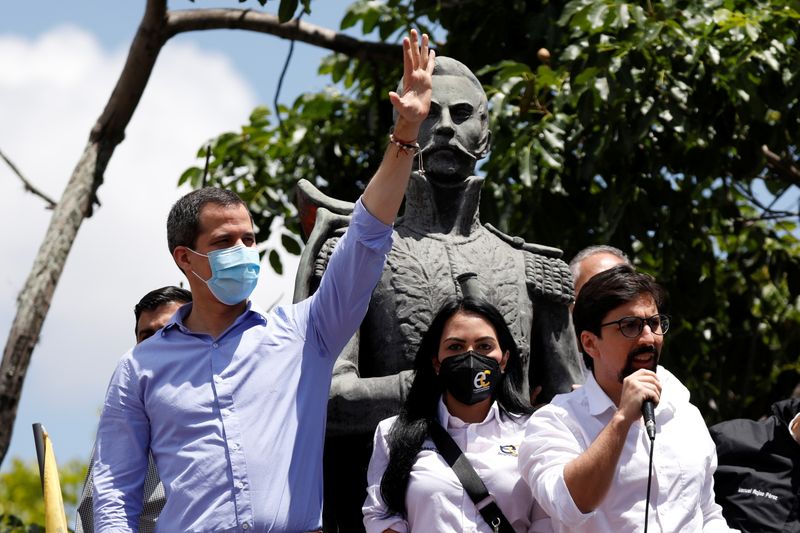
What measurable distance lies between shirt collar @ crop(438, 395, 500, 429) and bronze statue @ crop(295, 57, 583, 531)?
12.6 inches

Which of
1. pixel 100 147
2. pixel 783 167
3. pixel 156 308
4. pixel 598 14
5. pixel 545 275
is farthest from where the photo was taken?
pixel 100 147

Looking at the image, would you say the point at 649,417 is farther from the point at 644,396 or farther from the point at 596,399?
the point at 596,399

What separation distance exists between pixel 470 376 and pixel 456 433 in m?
0.18

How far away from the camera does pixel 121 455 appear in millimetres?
4031

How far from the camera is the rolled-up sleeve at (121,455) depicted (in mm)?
3998

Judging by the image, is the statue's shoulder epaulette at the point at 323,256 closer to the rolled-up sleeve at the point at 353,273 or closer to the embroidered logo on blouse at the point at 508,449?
the rolled-up sleeve at the point at 353,273

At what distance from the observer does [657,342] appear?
4.22 m

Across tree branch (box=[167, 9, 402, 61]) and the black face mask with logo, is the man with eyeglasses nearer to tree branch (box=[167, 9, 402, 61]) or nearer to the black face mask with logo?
the black face mask with logo

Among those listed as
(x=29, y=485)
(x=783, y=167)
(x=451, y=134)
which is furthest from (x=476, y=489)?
(x=29, y=485)

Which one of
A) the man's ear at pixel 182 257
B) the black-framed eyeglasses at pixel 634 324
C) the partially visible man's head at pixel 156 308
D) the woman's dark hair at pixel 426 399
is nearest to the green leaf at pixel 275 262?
the partially visible man's head at pixel 156 308

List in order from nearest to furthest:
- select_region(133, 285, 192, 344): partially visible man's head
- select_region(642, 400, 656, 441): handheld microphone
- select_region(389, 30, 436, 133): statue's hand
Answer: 1. select_region(642, 400, 656, 441): handheld microphone
2. select_region(389, 30, 436, 133): statue's hand
3. select_region(133, 285, 192, 344): partially visible man's head

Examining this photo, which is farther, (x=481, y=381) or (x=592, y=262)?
(x=592, y=262)

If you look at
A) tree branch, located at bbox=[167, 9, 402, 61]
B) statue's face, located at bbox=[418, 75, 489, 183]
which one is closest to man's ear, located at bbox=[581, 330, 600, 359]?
statue's face, located at bbox=[418, 75, 489, 183]

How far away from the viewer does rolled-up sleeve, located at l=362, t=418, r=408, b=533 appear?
4.23m
